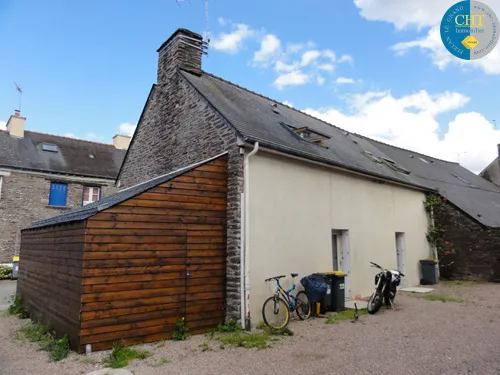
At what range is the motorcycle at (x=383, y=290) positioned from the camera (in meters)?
8.14

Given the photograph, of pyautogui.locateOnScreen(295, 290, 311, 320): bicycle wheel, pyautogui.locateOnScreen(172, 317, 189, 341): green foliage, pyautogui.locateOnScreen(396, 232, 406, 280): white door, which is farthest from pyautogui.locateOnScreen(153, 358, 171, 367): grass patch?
pyautogui.locateOnScreen(396, 232, 406, 280): white door

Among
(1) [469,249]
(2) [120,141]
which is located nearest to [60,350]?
(1) [469,249]

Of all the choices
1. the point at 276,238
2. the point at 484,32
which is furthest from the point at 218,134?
the point at 484,32

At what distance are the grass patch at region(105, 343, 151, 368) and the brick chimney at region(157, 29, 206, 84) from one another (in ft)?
25.4

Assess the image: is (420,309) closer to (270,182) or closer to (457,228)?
(270,182)

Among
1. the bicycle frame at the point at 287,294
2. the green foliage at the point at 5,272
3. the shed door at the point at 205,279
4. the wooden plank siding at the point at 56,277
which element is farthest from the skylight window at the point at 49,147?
the bicycle frame at the point at 287,294

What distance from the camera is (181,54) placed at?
10.6 metres

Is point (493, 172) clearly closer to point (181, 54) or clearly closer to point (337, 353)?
point (181, 54)

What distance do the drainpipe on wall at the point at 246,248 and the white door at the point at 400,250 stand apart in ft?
26.0

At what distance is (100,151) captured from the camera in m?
23.7

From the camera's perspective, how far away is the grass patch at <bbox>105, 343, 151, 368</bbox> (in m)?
4.95

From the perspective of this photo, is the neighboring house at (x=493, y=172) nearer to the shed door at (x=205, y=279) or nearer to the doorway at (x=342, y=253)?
the doorway at (x=342, y=253)

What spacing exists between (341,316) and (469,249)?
29.3 ft

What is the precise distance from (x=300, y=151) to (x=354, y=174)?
2728 mm
